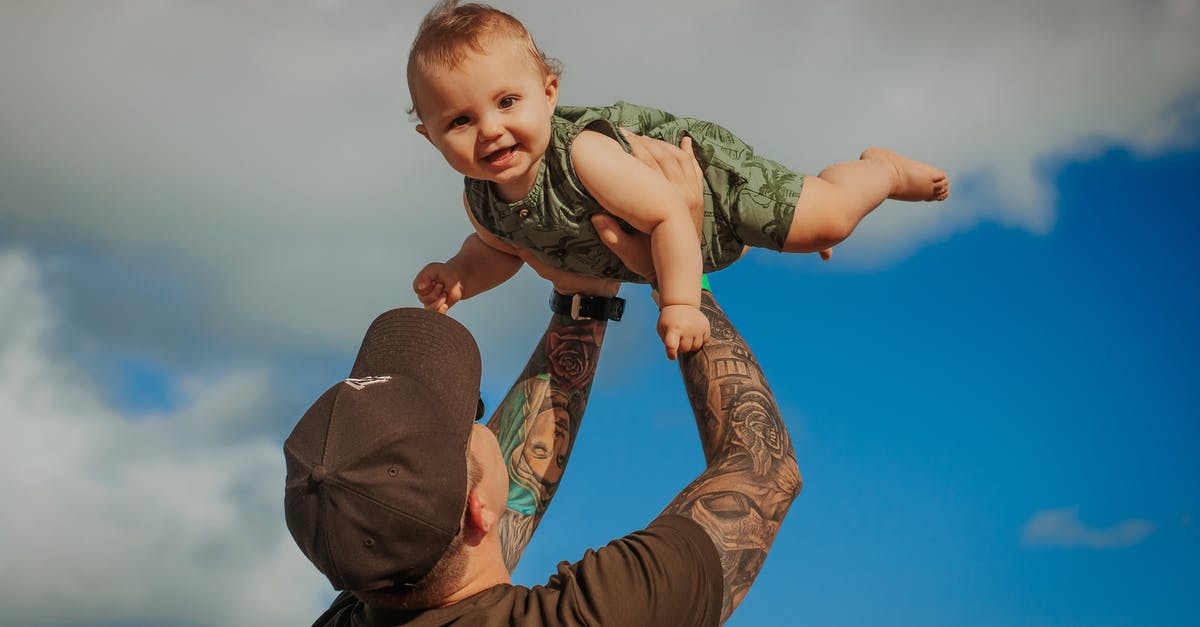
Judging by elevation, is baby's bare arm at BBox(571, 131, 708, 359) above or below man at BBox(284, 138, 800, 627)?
above

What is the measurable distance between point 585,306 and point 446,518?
1.73 meters

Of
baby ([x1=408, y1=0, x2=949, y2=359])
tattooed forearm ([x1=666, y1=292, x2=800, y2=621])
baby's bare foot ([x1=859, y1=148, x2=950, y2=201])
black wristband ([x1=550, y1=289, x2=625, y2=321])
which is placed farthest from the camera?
baby's bare foot ([x1=859, y1=148, x2=950, y2=201])

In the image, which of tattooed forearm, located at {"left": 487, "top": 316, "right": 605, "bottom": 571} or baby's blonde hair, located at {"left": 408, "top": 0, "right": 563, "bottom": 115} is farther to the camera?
tattooed forearm, located at {"left": 487, "top": 316, "right": 605, "bottom": 571}

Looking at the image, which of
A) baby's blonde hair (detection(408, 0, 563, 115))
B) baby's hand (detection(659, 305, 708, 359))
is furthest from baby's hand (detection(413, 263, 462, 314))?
baby's hand (detection(659, 305, 708, 359))

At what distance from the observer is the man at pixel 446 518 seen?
2.35 meters

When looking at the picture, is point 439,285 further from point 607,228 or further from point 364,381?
point 364,381

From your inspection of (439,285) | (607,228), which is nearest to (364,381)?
(607,228)

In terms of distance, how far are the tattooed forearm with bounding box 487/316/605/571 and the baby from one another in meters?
0.32

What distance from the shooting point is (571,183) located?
3.59 metres

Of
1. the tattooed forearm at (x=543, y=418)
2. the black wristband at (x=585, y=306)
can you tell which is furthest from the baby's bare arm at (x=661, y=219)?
the tattooed forearm at (x=543, y=418)

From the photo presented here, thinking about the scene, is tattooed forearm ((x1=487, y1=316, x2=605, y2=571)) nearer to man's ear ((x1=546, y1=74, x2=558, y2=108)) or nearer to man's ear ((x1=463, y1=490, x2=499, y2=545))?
man's ear ((x1=546, y1=74, x2=558, y2=108))

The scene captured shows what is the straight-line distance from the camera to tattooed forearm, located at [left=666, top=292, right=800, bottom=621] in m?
2.74

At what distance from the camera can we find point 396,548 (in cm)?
236

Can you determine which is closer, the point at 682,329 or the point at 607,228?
the point at 682,329
